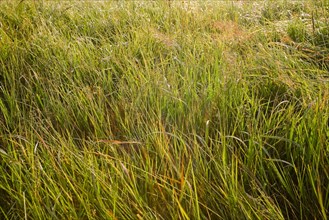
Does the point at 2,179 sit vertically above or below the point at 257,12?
below

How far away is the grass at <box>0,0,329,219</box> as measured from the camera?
33.9 inches

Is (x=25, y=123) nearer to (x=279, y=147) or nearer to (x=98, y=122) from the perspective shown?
(x=98, y=122)

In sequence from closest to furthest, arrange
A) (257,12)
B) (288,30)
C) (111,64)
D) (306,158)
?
(306,158) < (111,64) < (288,30) < (257,12)

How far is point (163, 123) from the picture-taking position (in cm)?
119

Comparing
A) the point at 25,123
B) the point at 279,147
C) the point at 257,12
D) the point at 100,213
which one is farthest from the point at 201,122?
the point at 257,12

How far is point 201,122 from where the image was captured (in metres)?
1.17

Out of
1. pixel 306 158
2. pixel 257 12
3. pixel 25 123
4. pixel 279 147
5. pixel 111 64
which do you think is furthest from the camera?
pixel 257 12

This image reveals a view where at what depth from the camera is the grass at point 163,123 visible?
2.82 feet

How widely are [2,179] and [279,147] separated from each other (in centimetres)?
82

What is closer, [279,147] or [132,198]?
[132,198]

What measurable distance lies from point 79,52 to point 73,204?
106 cm

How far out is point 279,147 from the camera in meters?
1.08

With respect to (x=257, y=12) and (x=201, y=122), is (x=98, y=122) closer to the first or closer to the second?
(x=201, y=122)

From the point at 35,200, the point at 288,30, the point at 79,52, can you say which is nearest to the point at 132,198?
the point at 35,200
